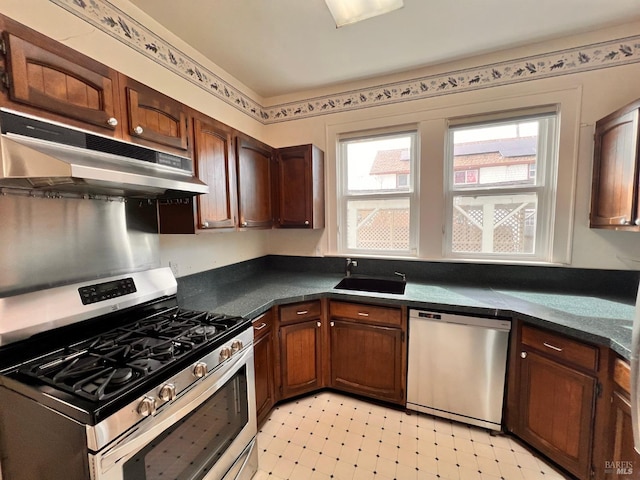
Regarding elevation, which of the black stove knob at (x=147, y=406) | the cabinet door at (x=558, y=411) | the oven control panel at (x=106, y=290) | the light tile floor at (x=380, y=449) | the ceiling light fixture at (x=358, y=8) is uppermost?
the ceiling light fixture at (x=358, y=8)

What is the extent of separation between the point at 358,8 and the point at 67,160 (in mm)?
1652

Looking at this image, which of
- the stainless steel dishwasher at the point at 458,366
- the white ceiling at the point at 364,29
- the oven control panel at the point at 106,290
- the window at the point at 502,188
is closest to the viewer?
the oven control panel at the point at 106,290

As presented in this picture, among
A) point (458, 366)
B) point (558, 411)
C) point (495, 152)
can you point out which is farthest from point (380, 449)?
point (495, 152)

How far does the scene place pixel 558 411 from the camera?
1497mm

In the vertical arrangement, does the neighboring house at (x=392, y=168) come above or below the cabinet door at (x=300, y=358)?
above

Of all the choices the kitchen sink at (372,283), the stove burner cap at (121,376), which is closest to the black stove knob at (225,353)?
the stove burner cap at (121,376)

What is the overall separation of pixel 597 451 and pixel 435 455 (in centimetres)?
79

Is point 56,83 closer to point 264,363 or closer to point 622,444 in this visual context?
point 264,363

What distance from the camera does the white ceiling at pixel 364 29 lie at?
160 cm

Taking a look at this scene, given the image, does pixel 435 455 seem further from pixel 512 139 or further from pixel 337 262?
pixel 512 139

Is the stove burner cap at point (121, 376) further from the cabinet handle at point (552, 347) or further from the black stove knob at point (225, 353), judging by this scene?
the cabinet handle at point (552, 347)

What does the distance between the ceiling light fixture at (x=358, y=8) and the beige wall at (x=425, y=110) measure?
856mm

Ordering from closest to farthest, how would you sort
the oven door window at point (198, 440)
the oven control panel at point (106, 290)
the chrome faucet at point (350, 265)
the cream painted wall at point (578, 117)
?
the oven door window at point (198, 440)
the oven control panel at point (106, 290)
the cream painted wall at point (578, 117)
the chrome faucet at point (350, 265)

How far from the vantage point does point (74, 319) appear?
119 cm
